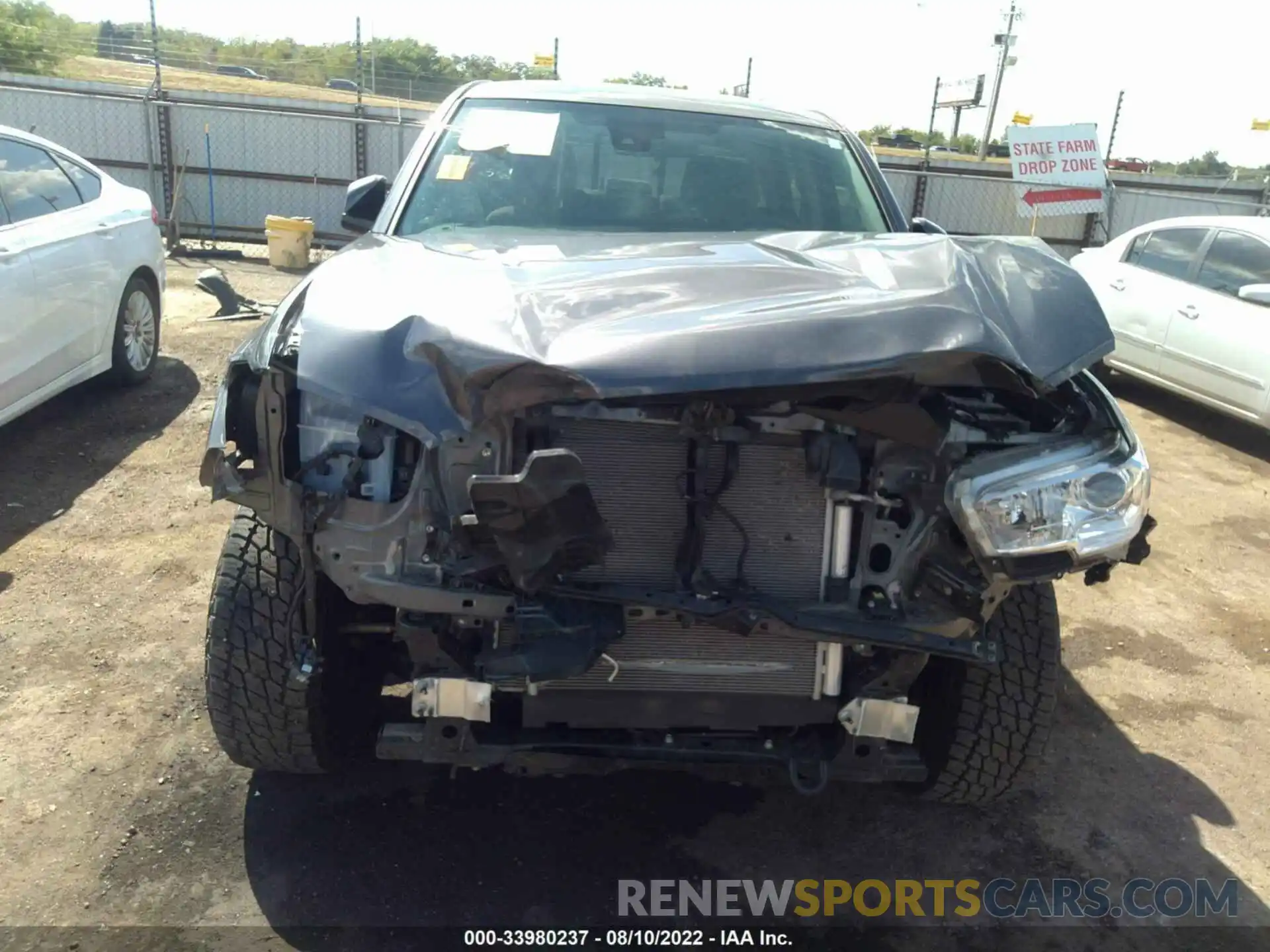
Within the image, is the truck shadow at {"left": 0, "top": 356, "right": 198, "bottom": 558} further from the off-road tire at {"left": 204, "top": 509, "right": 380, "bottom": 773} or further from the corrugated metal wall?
the corrugated metal wall

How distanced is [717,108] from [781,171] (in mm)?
460

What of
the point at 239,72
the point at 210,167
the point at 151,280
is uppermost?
the point at 239,72

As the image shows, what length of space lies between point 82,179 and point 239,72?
63.1 ft

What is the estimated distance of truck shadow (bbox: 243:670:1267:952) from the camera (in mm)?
2602

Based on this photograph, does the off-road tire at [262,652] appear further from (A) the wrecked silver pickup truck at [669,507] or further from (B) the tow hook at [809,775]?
(B) the tow hook at [809,775]

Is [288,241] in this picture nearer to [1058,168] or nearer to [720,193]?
[720,193]

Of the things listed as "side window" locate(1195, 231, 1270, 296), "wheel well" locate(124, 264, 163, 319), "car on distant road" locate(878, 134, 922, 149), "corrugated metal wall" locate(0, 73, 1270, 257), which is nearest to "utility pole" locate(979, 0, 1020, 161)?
"car on distant road" locate(878, 134, 922, 149)

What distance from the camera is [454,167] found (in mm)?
3760

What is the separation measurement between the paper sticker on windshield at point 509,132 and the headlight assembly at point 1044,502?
2219 mm

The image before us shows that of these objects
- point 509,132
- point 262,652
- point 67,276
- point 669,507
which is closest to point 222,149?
point 67,276

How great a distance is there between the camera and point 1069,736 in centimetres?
354

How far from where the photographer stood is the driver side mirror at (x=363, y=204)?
4.00 m

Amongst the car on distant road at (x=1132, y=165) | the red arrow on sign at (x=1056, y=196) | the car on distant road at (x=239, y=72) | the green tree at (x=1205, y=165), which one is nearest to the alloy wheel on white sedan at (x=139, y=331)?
the red arrow on sign at (x=1056, y=196)

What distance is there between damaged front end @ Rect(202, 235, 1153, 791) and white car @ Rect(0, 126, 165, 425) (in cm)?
314
